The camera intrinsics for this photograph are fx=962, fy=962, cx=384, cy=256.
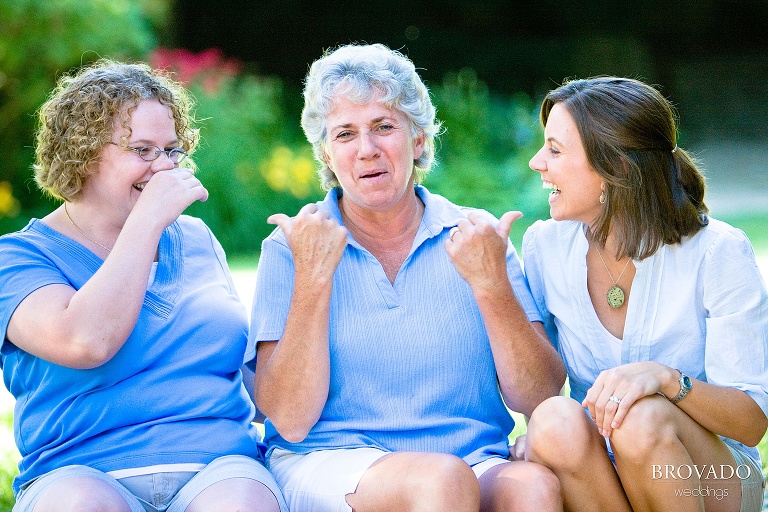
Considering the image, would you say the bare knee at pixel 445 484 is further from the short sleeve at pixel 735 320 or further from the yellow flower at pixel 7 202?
the yellow flower at pixel 7 202

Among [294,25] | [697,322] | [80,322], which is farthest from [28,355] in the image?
[294,25]

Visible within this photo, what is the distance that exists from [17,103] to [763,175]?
772 cm

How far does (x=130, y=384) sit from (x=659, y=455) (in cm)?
133

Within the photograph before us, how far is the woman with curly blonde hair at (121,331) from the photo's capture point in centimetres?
233

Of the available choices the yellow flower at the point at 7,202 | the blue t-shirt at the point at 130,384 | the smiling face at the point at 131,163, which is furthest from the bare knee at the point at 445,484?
the yellow flower at the point at 7,202

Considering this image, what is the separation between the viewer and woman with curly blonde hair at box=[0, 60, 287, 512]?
2334mm

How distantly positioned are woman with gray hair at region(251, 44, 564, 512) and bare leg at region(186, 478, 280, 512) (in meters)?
0.14

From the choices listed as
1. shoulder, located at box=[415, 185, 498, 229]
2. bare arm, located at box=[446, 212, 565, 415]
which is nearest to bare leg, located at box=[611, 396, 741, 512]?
bare arm, located at box=[446, 212, 565, 415]

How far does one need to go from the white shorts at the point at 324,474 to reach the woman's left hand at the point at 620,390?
331mm

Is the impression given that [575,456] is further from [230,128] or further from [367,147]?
[230,128]

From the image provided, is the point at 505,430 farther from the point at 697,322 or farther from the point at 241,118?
the point at 241,118

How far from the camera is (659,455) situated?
228 cm

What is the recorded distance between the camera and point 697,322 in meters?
2.61

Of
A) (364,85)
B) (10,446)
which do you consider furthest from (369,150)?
(10,446)
